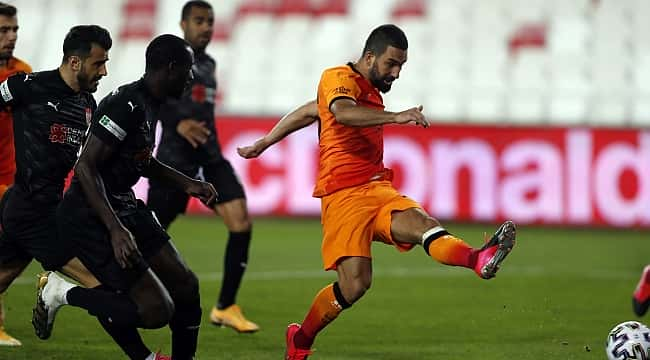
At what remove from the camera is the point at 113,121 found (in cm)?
591

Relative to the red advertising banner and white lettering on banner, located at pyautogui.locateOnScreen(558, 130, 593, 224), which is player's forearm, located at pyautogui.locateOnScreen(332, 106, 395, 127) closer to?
the red advertising banner

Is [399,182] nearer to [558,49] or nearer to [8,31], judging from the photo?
[558,49]

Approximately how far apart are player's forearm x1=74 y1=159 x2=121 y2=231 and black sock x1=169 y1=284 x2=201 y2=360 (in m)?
0.75

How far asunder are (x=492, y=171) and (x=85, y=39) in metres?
11.1

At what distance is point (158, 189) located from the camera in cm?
902

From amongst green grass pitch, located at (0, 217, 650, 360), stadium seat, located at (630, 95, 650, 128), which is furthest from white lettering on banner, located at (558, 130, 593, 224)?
stadium seat, located at (630, 95, 650, 128)

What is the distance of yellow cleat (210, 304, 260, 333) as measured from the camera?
8586 millimetres

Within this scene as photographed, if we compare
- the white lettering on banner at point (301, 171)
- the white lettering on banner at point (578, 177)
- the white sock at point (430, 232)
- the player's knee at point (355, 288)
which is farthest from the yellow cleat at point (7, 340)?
the white lettering on banner at point (578, 177)

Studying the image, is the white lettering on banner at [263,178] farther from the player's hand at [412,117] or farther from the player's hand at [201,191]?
the player's hand at [412,117]

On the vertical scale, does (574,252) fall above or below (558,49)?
below

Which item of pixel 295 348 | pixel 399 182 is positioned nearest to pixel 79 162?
pixel 295 348

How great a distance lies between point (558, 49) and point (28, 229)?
1391 cm

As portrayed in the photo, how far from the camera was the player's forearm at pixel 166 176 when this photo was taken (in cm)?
654

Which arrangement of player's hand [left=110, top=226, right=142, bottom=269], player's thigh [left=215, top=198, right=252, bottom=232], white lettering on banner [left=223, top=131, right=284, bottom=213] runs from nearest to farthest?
player's hand [left=110, top=226, right=142, bottom=269]
player's thigh [left=215, top=198, right=252, bottom=232]
white lettering on banner [left=223, top=131, right=284, bottom=213]
